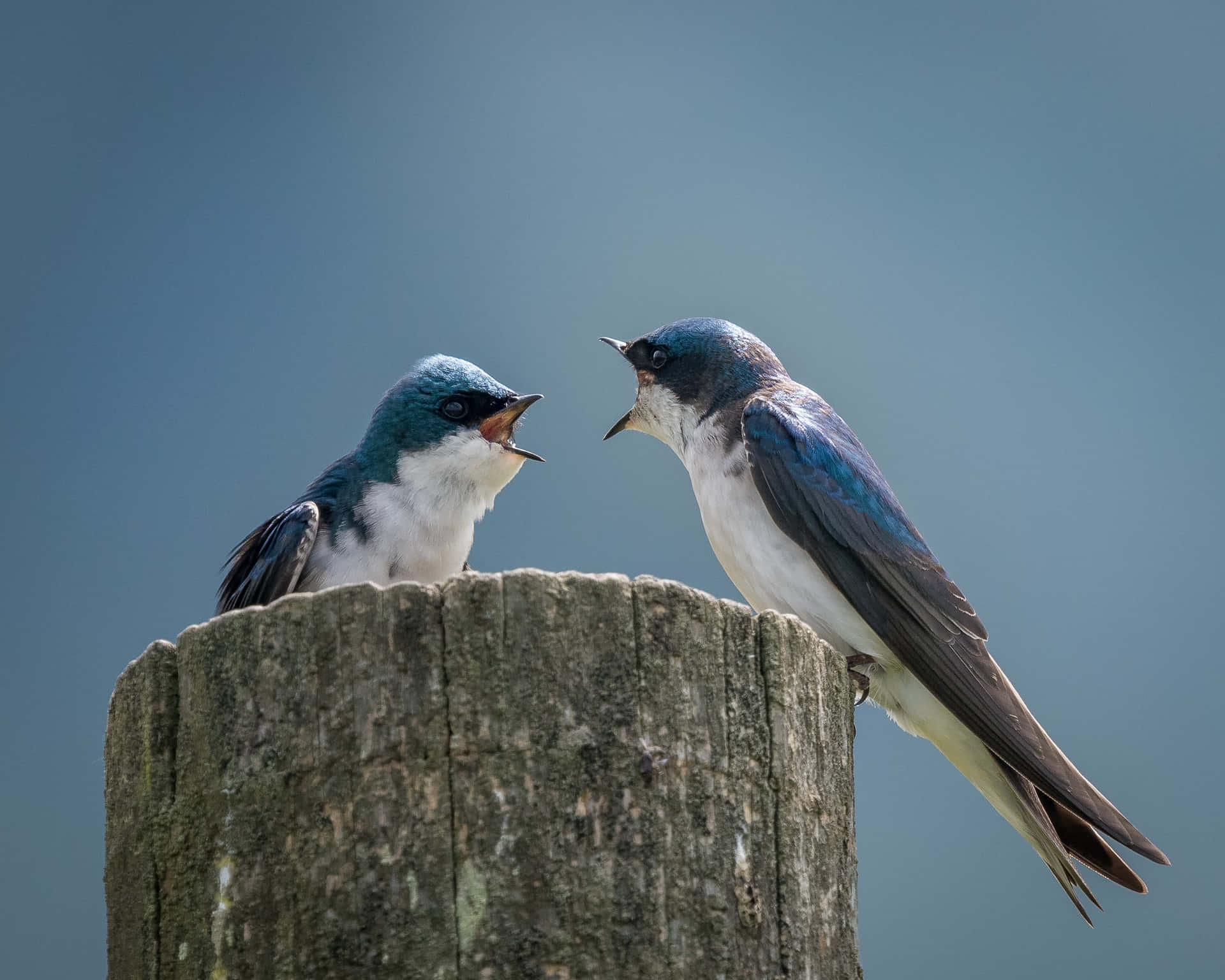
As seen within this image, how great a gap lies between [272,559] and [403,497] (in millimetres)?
570

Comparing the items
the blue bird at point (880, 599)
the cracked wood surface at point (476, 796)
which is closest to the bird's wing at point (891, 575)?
the blue bird at point (880, 599)

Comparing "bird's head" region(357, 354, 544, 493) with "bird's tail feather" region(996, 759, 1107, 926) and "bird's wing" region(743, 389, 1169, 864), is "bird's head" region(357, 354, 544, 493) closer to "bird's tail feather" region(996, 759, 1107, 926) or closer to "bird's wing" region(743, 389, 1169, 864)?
"bird's wing" region(743, 389, 1169, 864)

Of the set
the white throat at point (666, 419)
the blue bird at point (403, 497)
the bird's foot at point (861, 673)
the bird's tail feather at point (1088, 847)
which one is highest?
the white throat at point (666, 419)

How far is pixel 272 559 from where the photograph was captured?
15.3ft

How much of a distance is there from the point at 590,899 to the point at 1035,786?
2741 millimetres

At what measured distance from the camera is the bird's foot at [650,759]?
2.52m

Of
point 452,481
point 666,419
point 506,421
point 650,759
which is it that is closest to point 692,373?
point 666,419

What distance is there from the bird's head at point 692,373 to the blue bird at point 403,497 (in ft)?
2.66

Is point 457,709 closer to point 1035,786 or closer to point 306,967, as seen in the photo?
point 306,967

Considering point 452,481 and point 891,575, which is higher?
point 452,481

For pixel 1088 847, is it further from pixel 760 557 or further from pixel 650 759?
pixel 650 759

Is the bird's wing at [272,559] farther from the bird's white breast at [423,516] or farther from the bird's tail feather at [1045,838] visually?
the bird's tail feather at [1045,838]

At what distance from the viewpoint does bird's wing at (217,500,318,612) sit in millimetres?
4602

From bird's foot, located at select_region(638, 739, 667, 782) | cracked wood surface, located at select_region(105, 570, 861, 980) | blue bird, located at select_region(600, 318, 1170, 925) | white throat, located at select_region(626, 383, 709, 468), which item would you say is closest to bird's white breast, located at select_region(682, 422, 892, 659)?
blue bird, located at select_region(600, 318, 1170, 925)
